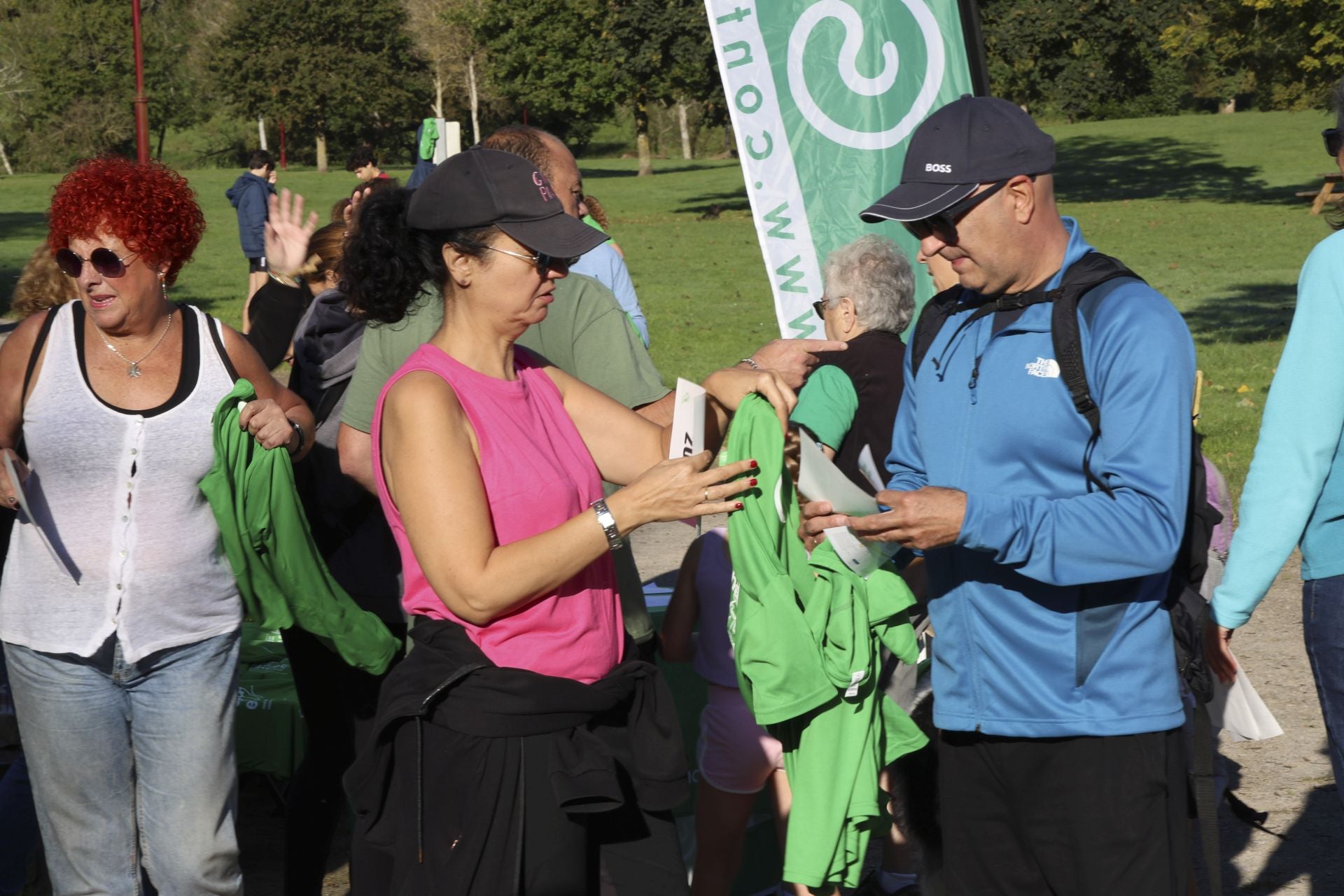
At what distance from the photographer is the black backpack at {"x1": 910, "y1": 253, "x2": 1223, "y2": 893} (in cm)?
256

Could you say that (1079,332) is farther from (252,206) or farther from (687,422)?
(252,206)

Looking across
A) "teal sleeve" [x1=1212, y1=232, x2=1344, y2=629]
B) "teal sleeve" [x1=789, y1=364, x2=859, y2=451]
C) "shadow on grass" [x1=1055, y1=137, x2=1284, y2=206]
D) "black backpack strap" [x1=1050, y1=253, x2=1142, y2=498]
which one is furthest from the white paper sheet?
"shadow on grass" [x1=1055, y1=137, x2=1284, y2=206]

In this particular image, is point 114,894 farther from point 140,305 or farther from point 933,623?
point 933,623

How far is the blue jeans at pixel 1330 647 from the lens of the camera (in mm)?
2658

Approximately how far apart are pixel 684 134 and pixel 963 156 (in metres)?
75.6

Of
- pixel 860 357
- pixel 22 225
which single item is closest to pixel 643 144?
pixel 22 225

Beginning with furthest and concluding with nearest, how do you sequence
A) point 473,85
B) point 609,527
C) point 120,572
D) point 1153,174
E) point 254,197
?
point 473,85 < point 1153,174 < point 254,197 < point 120,572 < point 609,527

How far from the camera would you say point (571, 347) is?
147 inches

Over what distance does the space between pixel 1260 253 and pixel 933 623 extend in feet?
81.3

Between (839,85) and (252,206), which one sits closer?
(839,85)

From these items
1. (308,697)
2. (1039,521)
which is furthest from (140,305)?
(1039,521)

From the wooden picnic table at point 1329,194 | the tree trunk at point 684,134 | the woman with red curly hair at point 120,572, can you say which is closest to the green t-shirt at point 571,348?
the woman with red curly hair at point 120,572

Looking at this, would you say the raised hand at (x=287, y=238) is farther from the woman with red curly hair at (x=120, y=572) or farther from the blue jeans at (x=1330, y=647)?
the blue jeans at (x=1330, y=647)

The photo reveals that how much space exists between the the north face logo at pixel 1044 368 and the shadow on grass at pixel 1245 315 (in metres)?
14.1
